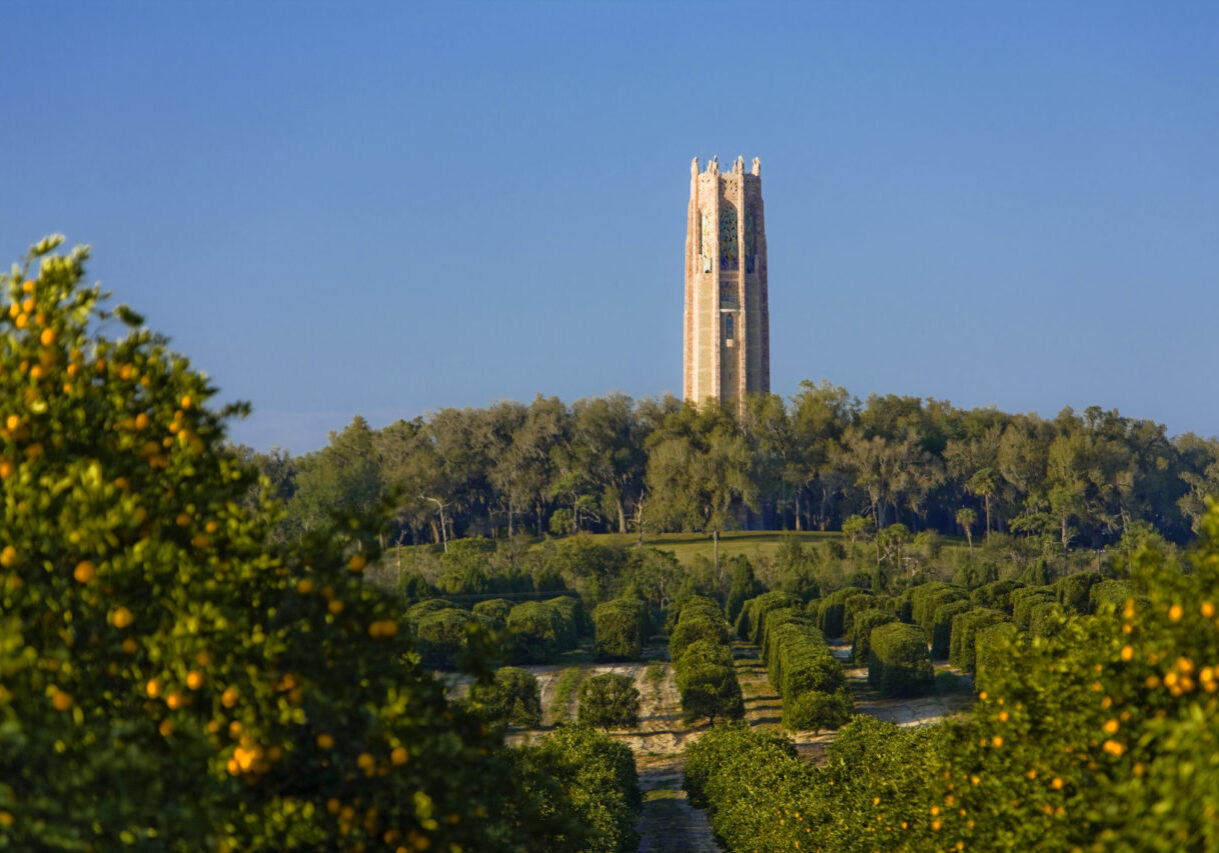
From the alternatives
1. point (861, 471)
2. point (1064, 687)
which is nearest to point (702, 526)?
point (861, 471)

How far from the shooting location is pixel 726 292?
123875mm

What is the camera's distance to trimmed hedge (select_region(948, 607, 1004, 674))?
47656mm

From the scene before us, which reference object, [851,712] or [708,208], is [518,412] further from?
[851,712]

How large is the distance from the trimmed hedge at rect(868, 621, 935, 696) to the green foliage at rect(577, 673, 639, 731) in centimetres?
973

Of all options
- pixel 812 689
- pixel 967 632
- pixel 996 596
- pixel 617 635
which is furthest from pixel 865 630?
pixel 812 689

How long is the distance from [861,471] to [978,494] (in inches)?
406

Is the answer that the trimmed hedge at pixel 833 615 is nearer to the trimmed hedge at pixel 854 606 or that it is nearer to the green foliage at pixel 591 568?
the trimmed hedge at pixel 854 606

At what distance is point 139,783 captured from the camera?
17.6 feet

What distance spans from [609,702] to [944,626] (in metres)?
20.2

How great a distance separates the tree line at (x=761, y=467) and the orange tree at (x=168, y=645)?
8826 centimetres

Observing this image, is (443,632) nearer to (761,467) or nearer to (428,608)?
(428,608)

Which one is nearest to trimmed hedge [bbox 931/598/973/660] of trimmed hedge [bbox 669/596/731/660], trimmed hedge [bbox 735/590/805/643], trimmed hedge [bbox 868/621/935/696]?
trimmed hedge [bbox 735/590/805/643]

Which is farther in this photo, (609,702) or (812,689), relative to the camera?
(609,702)

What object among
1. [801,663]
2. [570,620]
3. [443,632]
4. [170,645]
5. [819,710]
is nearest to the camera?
[170,645]
